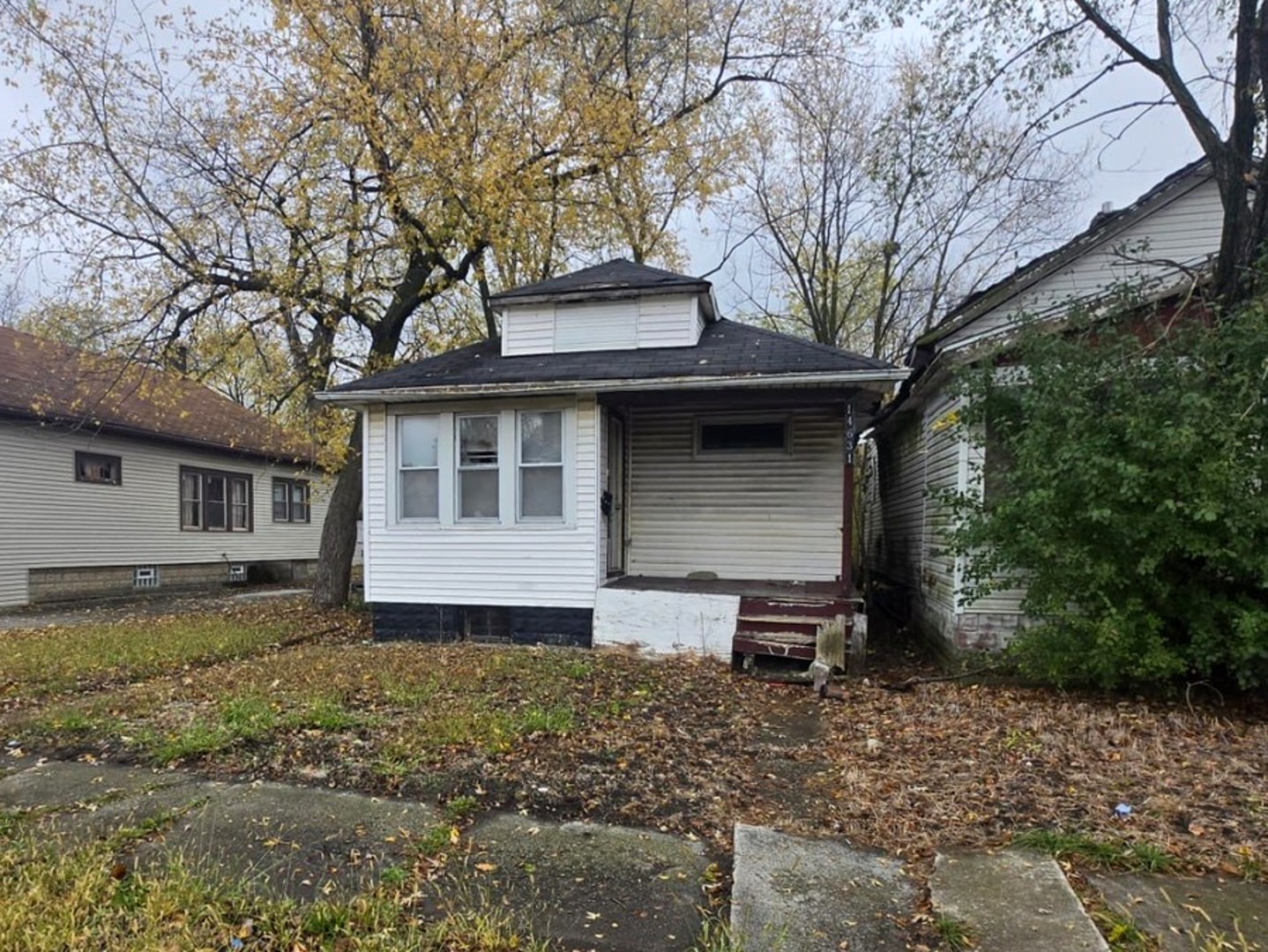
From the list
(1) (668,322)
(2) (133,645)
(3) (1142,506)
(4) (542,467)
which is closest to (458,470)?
(4) (542,467)

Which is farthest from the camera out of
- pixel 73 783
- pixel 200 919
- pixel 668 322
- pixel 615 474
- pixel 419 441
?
pixel 615 474

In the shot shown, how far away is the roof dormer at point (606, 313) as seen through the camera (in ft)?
28.6

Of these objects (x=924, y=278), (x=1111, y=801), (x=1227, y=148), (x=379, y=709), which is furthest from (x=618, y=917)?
(x=924, y=278)

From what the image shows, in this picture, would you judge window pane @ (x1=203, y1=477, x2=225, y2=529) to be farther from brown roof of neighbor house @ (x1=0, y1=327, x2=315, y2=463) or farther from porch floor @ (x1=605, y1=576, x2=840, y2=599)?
porch floor @ (x1=605, y1=576, x2=840, y2=599)

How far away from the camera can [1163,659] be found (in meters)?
5.17

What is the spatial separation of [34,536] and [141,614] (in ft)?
10.5

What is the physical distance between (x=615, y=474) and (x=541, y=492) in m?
1.33

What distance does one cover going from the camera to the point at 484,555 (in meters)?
8.38

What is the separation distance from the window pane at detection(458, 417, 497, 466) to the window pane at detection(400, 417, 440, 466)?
317mm

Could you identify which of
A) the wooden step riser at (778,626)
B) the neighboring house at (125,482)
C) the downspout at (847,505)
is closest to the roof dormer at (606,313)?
the downspout at (847,505)

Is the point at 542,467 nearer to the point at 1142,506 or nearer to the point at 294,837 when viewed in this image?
the point at 294,837

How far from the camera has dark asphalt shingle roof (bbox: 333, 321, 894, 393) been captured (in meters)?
7.50

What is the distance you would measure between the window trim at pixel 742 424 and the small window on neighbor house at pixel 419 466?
129 inches

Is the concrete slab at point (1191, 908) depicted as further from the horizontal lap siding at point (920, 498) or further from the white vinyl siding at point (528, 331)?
the white vinyl siding at point (528, 331)
